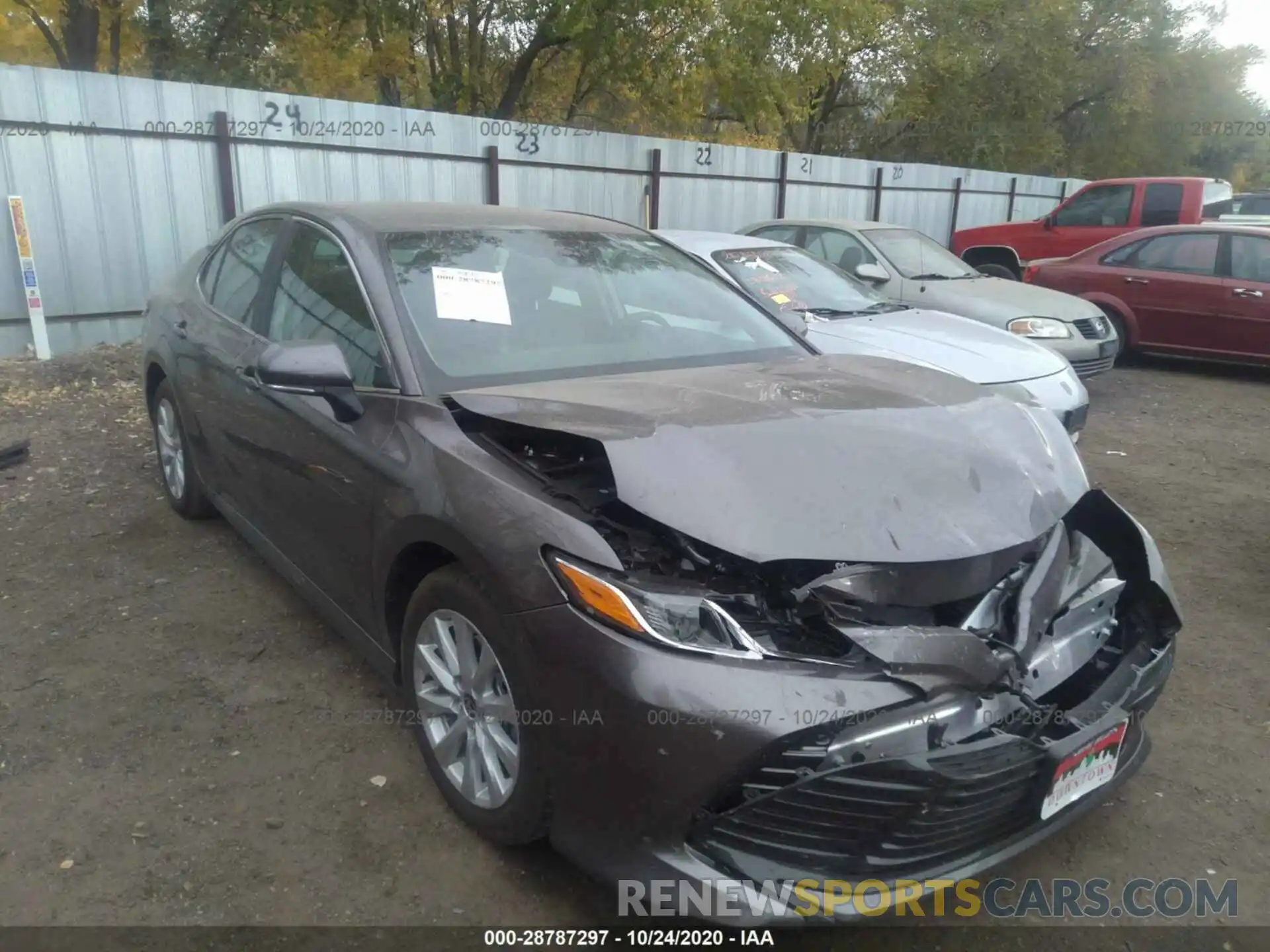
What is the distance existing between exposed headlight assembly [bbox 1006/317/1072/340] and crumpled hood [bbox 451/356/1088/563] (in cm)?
497

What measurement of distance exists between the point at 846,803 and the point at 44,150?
8.25 metres

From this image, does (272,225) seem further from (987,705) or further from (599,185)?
(599,185)

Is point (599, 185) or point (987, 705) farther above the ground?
point (599, 185)

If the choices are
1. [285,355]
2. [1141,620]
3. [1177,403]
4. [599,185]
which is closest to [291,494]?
[285,355]

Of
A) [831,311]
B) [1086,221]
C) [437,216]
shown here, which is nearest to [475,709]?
[437,216]

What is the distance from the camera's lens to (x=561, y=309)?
3301 millimetres

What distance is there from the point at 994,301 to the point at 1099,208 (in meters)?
6.91

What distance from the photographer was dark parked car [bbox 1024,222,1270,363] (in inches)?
357

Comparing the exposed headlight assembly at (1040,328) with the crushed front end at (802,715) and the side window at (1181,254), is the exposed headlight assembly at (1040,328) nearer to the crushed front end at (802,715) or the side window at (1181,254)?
the side window at (1181,254)

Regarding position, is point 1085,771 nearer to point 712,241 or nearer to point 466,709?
point 466,709

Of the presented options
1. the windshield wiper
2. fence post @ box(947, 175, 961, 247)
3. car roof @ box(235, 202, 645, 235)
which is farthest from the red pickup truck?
car roof @ box(235, 202, 645, 235)

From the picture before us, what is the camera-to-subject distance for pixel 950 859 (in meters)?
2.11

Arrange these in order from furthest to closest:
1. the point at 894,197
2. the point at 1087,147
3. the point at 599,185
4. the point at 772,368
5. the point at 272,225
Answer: the point at 1087,147 < the point at 894,197 < the point at 599,185 < the point at 272,225 < the point at 772,368

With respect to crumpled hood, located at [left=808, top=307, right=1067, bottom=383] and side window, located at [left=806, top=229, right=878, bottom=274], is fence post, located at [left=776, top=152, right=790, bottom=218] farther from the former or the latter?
crumpled hood, located at [left=808, top=307, right=1067, bottom=383]
